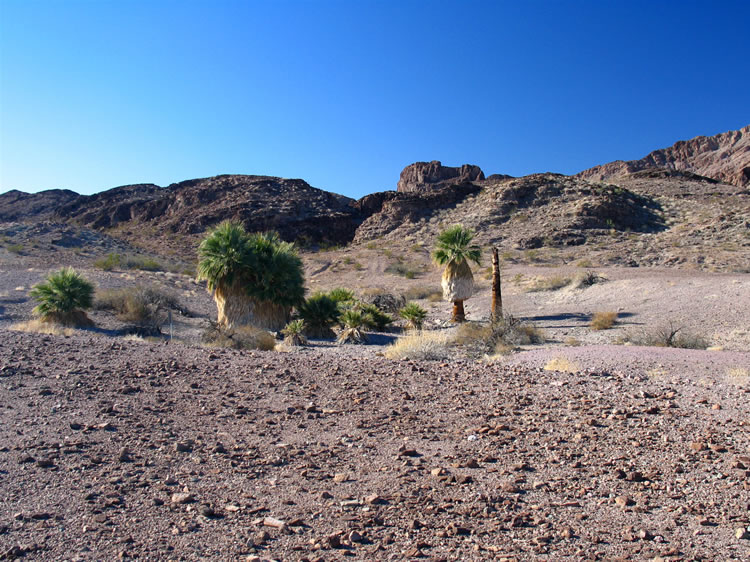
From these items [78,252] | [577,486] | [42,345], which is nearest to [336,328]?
[42,345]

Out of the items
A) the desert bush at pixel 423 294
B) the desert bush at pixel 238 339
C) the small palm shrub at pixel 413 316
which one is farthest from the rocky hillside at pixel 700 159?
the desert bush at pixel 238 339

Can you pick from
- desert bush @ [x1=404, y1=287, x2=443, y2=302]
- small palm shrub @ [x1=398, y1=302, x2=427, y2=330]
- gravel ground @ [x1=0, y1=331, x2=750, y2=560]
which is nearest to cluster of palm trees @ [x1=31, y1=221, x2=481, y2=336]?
small palm shrub @ [x1=398, y1=302, x2=427, y2=330]

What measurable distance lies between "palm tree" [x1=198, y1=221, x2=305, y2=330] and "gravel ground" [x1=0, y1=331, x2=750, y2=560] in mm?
9016

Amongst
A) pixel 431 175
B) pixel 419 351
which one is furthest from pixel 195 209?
pixel 419 351

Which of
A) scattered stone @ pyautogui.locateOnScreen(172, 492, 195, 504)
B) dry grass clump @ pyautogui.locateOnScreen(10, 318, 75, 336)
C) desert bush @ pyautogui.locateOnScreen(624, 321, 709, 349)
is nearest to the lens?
scattered stone @ pyautogui.locateOnScreen(172, 492, 195, 504)

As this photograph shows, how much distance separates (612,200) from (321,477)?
58056 millimetres

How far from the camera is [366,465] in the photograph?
17.3 ft

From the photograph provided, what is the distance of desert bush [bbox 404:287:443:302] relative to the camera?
32.8 meters

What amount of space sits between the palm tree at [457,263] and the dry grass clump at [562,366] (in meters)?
12.3

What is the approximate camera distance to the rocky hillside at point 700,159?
111 meters

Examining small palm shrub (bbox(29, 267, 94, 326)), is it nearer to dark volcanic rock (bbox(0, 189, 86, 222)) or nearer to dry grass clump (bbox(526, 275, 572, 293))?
dry grass clump (bbox(526, 275, 572, 293))

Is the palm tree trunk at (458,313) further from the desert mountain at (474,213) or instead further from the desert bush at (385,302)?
the desert mountain at (474,213)

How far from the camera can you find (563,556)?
11.7 feet

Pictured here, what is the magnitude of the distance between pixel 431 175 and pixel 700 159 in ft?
204
